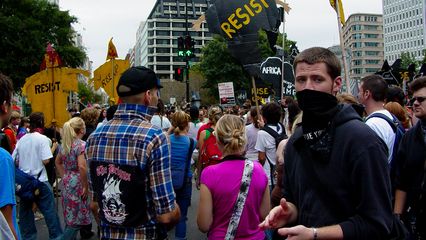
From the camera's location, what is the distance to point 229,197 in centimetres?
378

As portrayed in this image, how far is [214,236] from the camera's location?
12.6ft

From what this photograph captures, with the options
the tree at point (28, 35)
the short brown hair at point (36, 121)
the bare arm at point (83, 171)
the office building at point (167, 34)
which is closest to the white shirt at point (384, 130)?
the bare arm at point (83, 171)

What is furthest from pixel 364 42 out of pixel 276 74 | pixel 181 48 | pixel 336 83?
pixel 336 83

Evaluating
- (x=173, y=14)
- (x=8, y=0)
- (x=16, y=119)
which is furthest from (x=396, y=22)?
(x=16, y=119)

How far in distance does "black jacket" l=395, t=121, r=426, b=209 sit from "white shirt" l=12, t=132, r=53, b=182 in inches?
192

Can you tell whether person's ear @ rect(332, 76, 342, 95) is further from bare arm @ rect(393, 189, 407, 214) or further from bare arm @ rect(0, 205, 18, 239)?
bare arm @ rect(0, 205, 18, 239)

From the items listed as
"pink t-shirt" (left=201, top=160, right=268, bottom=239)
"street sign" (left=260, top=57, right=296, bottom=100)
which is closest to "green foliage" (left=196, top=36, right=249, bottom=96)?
"street sign" (left=260, top=57, right=296, bottom=100)

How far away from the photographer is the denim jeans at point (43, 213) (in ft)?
21.6

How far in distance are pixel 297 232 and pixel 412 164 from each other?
204 cm

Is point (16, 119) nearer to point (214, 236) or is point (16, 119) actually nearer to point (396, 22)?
point (214, 236)

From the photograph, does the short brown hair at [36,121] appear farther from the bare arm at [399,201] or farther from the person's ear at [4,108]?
the bare arm at [399,201]

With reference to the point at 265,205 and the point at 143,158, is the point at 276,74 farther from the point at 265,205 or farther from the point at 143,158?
the point at 143,158

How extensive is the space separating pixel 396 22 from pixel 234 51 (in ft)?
597

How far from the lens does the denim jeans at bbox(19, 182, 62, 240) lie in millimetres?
6578
